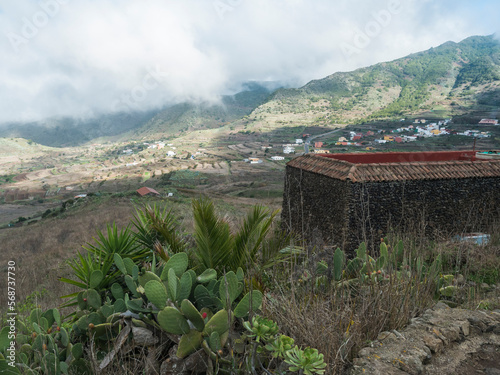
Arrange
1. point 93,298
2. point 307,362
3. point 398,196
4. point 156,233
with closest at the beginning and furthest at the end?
point 307,362
point 93,298
point 156,233
point 398,196

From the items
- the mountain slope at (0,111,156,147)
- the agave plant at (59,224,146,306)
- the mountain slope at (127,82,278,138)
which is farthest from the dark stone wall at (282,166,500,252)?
the mountain slope at (0,111,156,147)

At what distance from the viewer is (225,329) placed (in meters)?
1.93

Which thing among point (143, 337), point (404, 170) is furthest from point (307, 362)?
point (404, 170)

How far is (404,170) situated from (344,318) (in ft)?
21.7

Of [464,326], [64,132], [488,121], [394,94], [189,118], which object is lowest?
[464,326]

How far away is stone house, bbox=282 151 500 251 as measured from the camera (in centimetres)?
734

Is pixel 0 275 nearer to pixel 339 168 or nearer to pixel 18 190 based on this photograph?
pixel 339 168

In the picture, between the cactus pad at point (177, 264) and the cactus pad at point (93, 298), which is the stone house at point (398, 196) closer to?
the cactus pad at point (177, 264)

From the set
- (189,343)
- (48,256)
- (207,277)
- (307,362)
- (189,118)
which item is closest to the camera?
(307,362)

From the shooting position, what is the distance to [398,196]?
24.4 feet

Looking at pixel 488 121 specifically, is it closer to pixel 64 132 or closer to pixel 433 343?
pixel 433 343

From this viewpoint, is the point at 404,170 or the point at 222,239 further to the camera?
the point at 404,170

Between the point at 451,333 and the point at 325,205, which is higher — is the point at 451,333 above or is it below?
above

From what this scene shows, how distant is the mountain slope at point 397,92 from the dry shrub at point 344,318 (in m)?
81.5
